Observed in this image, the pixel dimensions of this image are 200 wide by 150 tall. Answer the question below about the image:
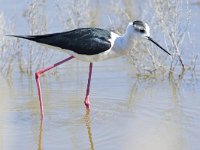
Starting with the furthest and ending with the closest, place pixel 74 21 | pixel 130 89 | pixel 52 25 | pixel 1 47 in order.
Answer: pixel 52 25
pixel 74 21
pixel 1 47
pixel 130 89

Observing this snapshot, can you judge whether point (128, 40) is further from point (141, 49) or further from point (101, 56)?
point (141, 49)

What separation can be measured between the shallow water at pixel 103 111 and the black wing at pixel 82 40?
624 mm

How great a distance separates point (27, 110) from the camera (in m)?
7.21

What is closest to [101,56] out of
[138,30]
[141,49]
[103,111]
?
[138,30]

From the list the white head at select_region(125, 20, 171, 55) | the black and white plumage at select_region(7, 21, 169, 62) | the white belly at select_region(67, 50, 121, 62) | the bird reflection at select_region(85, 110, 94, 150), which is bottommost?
the bird reflection at select_region(85, 110, 94, 150)

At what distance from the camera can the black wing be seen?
707 cm

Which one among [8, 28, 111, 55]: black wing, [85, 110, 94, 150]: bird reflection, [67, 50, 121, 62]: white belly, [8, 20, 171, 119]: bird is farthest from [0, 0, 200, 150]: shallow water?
[8, 28, 111, 55]: black wing

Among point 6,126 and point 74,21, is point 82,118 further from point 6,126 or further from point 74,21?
point 74,21

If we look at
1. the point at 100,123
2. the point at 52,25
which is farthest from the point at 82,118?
the point at 52,25

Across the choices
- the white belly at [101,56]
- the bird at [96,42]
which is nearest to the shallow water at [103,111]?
the bird at [96,42]

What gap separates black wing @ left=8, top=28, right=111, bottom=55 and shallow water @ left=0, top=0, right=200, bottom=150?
0.62 metres

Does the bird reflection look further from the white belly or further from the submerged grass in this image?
the submerged grass

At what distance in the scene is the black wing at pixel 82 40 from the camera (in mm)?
7070

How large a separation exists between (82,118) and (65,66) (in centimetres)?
218
